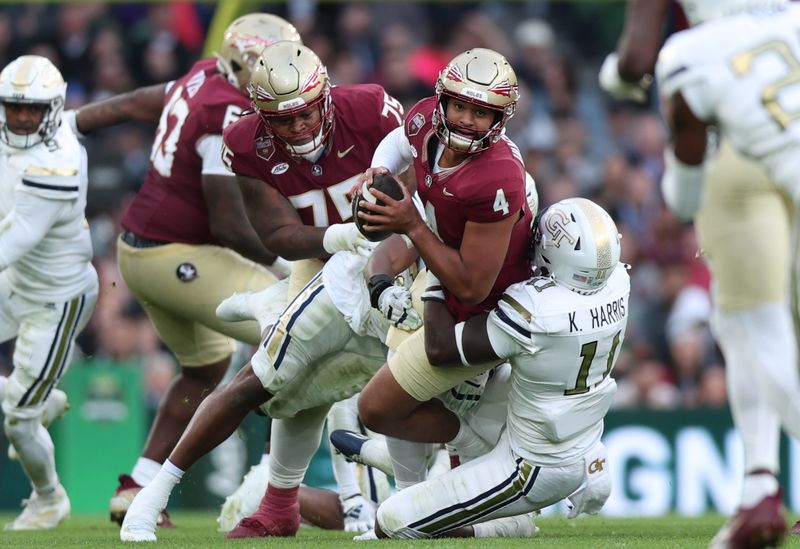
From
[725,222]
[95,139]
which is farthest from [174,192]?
[95,139]

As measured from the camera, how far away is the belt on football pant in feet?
22.2

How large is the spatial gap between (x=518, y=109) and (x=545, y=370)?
728 centimetres

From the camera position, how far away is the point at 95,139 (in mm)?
11461

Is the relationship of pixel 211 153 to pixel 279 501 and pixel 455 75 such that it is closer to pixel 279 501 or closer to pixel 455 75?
pixel 279 501

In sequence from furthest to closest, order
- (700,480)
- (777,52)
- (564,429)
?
(700,480)
(564,429)
(777,52)

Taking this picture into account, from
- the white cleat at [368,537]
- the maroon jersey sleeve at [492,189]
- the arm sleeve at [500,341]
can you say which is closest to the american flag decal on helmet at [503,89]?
the maroon jersey sleeve at [492,189]

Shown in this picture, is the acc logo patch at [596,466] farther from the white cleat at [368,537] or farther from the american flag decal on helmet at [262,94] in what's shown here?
the american flag decal on helmet at [262,94]

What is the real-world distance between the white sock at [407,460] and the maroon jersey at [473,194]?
69cm

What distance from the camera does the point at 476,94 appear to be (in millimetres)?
4633

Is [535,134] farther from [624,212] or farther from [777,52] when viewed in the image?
[777,52]

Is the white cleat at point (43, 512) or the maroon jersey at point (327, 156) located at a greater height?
the maroon jersey at point (327, 156)

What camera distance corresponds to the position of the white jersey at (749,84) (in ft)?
12.2

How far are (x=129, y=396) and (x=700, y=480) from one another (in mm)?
3576

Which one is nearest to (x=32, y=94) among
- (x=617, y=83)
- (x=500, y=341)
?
(x=500, y=341)
